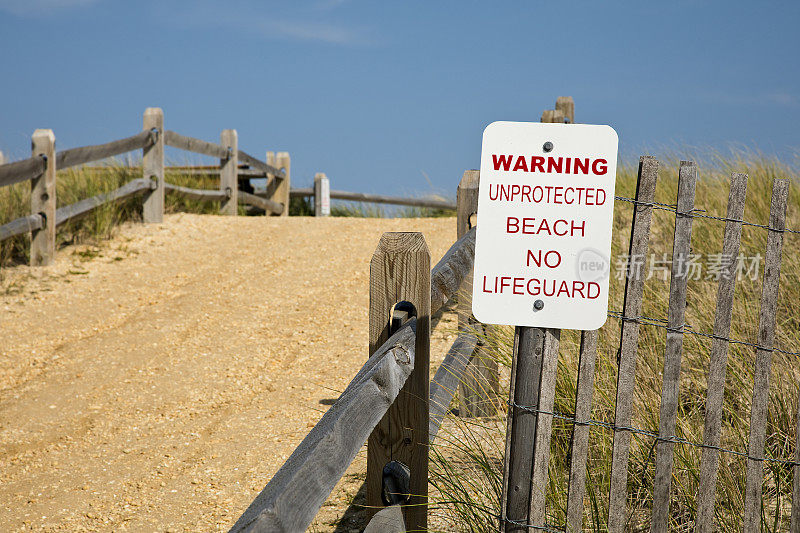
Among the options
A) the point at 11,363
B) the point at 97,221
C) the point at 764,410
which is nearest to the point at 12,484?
the point at 11,363

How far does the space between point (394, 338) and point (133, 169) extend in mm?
9552

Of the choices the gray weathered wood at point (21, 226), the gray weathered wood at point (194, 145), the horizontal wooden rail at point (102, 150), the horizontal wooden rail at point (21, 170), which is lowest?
the gray weathered wood at point (21, 226)

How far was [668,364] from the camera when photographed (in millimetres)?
2314

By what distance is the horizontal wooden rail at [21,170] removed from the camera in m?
7.18

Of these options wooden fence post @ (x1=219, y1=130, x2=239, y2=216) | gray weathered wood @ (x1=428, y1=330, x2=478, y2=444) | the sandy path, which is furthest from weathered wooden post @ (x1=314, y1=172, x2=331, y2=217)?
gray weathered wood @ (x1=428, y1=330, x2=478, y2=444)

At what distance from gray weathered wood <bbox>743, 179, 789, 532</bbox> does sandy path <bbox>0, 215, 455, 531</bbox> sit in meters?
1.82

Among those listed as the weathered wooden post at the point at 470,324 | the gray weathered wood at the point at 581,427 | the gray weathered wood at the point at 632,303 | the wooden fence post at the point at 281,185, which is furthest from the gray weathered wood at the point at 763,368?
the wooden fence post at the point at 281,185

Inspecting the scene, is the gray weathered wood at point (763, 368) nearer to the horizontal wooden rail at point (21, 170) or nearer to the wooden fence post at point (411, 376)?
the wooden fence post at point (411, 376)

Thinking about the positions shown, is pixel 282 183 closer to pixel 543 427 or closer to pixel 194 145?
pixel 194 145

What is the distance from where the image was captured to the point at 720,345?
2416mm

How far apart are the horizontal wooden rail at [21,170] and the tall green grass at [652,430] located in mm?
5592

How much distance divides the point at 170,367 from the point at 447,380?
122 inches

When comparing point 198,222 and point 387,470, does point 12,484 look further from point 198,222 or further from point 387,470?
point 198,222

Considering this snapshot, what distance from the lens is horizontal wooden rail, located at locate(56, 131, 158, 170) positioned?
816 cm
